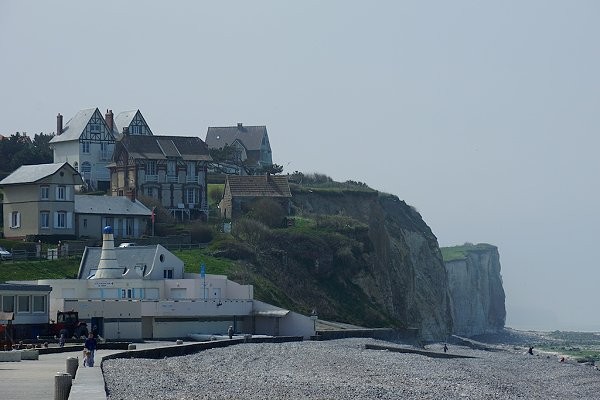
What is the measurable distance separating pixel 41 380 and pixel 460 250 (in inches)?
4760

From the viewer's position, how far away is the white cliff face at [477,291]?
128 meters

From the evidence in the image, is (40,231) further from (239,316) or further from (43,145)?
(43,145)

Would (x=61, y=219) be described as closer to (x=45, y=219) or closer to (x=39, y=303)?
(x=45, y=219)

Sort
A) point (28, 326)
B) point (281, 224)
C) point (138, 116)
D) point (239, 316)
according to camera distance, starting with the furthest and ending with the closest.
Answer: point (138, 116), point (281, 224), point (239, 316), point (28, 326)

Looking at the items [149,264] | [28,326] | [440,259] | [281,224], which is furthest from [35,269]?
[440,259]

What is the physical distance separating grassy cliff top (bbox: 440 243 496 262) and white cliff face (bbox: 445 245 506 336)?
11 centimetres

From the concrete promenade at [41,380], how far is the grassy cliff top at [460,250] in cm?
9728

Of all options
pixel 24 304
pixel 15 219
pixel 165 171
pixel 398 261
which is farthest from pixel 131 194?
pixel 24 304

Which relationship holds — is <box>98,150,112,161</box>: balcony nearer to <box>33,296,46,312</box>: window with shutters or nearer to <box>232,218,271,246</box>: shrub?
<box>232,218,271,246</box>: shrub

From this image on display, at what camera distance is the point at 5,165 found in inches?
3509

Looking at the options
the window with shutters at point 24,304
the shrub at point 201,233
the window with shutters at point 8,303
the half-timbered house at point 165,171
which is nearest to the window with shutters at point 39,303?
the window with shutters at point 24,304

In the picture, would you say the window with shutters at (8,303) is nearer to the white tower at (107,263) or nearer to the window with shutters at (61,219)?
the white tower at (107,263)

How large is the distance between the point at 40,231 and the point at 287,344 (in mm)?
23632

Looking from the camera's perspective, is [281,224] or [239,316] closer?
[239,316]
